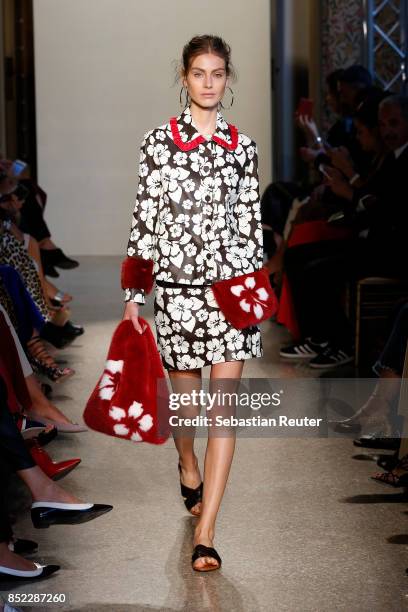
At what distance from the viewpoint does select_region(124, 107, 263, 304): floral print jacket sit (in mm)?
2672

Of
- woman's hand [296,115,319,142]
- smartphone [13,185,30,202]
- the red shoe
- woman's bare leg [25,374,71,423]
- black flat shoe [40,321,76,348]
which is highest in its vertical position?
woman's hand [296,115,319,142]

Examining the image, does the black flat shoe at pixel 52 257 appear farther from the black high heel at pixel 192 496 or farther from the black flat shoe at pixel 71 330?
the black high heel at pixel 192 496

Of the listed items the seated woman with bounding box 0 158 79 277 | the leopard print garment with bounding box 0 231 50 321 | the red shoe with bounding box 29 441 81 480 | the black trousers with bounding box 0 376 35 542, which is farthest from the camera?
the seated woman with bounding box 0 158 79 277

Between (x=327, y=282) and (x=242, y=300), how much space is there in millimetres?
2720

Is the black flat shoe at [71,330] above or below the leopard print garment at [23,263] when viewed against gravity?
below

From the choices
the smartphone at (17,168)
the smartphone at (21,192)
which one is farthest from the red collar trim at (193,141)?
the smartphone at (21,192)

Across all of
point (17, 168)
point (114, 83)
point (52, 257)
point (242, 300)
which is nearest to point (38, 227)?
point (52, 257)

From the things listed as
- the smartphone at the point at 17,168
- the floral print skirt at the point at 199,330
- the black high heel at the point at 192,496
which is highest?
the smartphone at the point at 17,168

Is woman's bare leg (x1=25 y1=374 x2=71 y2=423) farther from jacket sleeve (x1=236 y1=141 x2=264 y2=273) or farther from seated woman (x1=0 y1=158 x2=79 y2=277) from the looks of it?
seated woman (x1=0 y1=158 x2=79 y2=277)

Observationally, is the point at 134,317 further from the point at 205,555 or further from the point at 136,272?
the point at 205,555

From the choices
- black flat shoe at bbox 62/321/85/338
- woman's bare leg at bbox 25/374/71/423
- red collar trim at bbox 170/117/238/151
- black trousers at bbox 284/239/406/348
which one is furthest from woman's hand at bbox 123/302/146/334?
black flat shoe at bbox 62/321/85/338

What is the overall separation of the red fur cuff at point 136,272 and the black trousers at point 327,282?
2.49m

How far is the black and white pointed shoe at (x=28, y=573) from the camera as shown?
8.21 feet

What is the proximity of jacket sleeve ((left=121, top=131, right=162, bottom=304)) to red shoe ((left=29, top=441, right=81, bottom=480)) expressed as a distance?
670 mm
